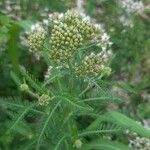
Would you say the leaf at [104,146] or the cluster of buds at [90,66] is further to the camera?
the leaf at [104,146]

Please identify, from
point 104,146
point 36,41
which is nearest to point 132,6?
point 104,146

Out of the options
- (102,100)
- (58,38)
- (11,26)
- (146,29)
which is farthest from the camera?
(146,29)

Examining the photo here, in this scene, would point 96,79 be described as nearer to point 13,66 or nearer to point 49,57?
point 49,57

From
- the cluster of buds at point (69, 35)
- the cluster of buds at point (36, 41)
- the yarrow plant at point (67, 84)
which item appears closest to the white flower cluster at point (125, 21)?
the yarrow plant at point (67, 84)

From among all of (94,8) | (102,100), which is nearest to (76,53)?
(102,100)

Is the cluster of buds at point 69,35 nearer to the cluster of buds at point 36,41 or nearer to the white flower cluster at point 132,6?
the cluster of buds at point 36,41

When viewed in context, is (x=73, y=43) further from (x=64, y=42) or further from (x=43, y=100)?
(x=43, y=100)

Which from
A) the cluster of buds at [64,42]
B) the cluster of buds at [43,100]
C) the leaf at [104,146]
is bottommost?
the leaf at [104,146]
